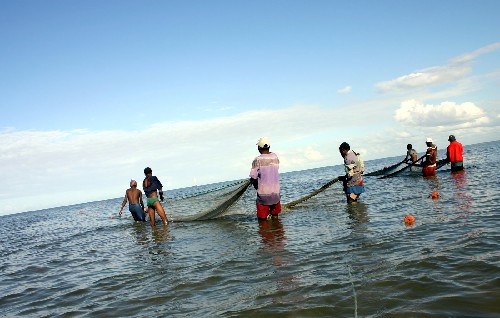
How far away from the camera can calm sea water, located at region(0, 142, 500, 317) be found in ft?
13.3

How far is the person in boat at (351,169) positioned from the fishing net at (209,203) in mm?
3176

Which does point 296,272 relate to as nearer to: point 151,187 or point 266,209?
point 266,209

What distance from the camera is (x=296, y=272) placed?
17.8 feet

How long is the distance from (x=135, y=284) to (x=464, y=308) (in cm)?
469

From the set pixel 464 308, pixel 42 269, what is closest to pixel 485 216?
pixel 464 308

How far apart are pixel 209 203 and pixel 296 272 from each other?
863 cm

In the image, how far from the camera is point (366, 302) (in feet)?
12.9

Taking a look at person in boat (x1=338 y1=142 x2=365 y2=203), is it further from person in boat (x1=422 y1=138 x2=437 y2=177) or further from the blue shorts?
person in boat (x1=422 y1=138 x2=437 y2=177)

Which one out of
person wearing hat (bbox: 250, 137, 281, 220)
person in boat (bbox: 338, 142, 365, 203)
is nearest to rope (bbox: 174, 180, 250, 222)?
person wearing hat (bbox: 250, 137, 281, 220)

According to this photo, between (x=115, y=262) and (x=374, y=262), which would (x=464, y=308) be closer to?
(x=374, y=262)

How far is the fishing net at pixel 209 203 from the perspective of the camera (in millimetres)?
12827

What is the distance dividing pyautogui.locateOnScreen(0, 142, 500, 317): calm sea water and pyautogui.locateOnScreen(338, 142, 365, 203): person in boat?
1666 mm

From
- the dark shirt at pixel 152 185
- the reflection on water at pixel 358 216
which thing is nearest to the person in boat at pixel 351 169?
the reflection on water at pixel 358 216

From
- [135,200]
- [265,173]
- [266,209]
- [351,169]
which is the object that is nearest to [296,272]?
[265,173]
